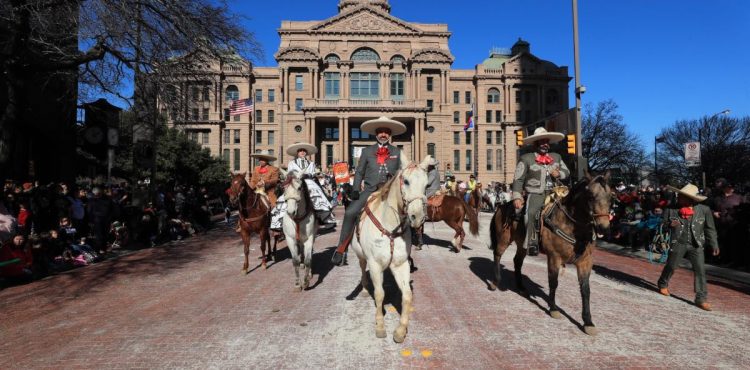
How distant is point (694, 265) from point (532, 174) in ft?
11.8

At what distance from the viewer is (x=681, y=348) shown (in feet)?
17.0

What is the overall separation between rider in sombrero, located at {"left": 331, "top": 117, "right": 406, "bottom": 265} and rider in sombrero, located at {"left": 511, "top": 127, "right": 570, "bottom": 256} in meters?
2.31

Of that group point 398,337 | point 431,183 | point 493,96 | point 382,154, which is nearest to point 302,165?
point 382,154

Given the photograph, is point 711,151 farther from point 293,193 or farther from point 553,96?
point 293,193

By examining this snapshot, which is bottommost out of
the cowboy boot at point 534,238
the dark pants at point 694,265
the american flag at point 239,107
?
the dark pants at point 694,265

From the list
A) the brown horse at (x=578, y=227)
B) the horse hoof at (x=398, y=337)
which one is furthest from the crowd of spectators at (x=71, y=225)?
the brown horse at (x=578, y=227)

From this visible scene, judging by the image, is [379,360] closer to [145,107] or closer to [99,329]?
[99,329]

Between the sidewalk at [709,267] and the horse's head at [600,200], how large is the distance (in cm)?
681

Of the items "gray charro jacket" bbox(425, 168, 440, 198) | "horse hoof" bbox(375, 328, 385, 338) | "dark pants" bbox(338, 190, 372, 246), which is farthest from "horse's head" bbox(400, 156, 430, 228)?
"dark pants" bbox(338, 190, 372, 246)

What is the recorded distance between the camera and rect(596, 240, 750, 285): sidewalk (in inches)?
382

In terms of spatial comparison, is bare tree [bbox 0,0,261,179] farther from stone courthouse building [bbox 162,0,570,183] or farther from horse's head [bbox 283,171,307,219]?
stone courthouse building [bbox 162,0,570,183]

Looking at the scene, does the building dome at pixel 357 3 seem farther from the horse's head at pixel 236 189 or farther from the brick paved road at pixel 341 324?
the brick paved road at pixel 341 324

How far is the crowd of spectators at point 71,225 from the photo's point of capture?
8883mm

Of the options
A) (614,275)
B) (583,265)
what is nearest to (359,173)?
(583,265)
